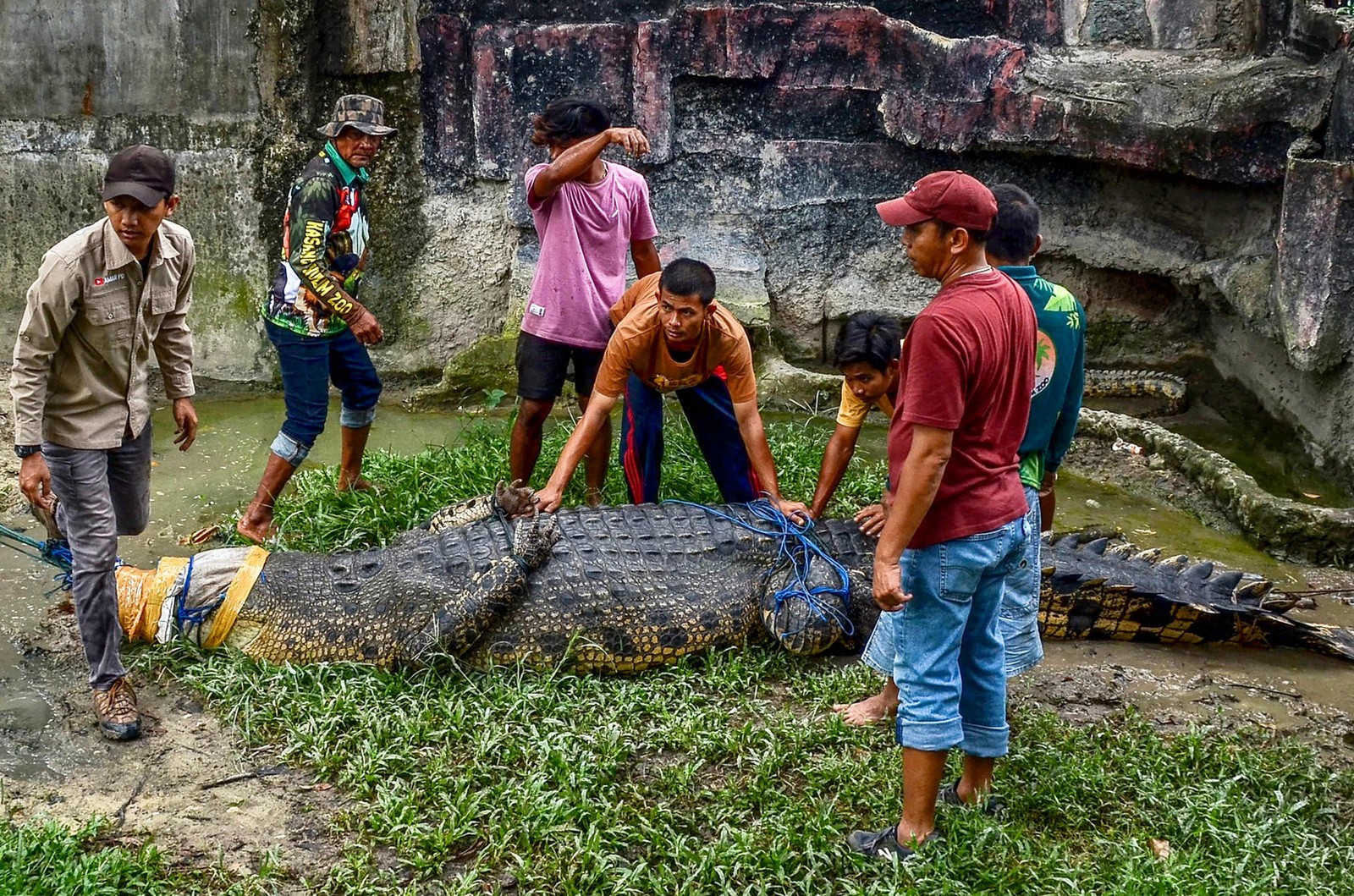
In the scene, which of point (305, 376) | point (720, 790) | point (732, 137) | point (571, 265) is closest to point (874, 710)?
point (720, 790)

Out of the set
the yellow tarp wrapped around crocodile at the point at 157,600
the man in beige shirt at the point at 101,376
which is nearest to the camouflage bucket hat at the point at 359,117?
the man in beige shirt at the point at 101,376

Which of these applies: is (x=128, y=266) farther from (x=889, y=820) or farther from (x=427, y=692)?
(x=889, y=820)

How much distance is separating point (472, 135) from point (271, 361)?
6.00 feet

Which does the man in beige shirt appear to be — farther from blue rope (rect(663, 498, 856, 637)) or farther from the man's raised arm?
blue rope (rect(663, 498, 856, 637))

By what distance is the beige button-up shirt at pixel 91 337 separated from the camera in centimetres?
372

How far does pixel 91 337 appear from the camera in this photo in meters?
3.86

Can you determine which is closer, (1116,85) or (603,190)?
(603,190)

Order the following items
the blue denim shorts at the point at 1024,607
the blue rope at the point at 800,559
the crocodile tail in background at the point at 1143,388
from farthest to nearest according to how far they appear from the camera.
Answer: the crocodile tail in background at the point at 1143,388, the blue rope at the point at 800,559, the blue denim shorts at the point at 1024,607

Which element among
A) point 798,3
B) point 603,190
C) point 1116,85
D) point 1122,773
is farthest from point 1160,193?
point 1122,773

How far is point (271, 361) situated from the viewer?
7.55 meters

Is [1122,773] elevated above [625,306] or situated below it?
below

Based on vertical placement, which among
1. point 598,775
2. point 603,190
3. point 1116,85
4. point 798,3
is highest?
point 798,3

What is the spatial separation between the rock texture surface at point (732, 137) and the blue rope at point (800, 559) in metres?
2.84

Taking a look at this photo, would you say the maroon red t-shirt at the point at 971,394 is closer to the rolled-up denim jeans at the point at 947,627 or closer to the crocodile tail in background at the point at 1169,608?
the rolled-up denim jeans at the point at 947,627
